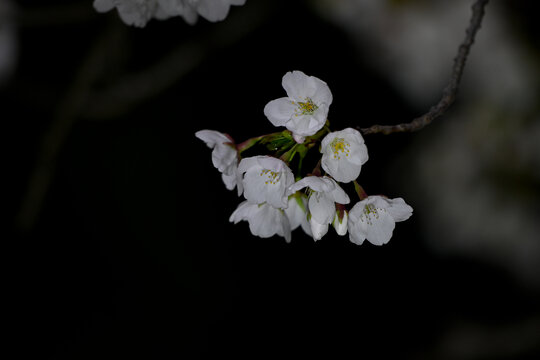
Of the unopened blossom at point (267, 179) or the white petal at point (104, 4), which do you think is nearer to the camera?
the unopened blossom at point (267, 179)

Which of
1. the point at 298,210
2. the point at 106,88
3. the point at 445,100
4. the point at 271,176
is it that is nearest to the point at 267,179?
the point at 271,176

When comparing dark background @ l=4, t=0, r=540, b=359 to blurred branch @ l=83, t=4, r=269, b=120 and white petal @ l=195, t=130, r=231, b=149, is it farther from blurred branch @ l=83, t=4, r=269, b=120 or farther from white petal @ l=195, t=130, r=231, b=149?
white petal @ l=195, t=130, r=231, b=149

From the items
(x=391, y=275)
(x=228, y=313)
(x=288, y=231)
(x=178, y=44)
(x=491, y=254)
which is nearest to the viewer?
(x=288, y=231)

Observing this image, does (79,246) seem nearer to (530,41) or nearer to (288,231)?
(288,231)

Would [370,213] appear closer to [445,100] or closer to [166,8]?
[445,100]

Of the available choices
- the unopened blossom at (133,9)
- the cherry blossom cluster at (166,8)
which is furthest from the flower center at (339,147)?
the unopened blossom at (133,9)

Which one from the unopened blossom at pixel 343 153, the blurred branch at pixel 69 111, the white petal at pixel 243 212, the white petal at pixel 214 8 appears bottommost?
the white petal at pixel 243 212

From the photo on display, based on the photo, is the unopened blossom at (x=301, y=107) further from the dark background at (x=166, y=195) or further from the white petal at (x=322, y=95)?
the dark background at (x=166, y=195)

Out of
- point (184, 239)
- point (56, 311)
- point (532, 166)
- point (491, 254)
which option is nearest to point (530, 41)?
point (532, 166)
